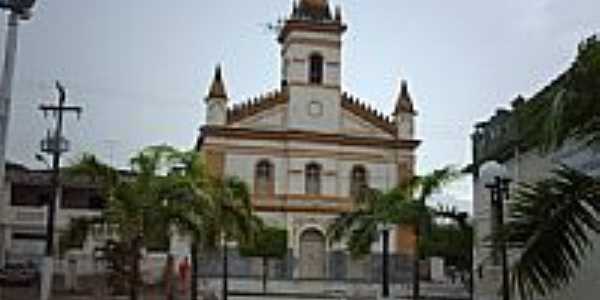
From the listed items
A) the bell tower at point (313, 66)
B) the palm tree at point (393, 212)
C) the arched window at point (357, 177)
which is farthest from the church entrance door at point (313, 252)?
the palm tree at point (393, 212)

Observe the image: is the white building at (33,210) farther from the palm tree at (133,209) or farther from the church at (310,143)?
the palm tree at (133,209)

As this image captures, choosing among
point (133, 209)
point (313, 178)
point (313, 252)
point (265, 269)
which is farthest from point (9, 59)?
point (313, 178)

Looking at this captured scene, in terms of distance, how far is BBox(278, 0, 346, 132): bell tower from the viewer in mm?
48938

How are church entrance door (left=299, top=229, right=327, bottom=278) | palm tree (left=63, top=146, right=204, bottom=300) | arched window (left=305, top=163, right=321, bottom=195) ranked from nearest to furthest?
1. palm tree (left=63, top=146, right=204, bottom=300)
2. church entrance door (left=299, top=229, right=327, bottom=278)
3. arched window (left=305, top=163, right=321, bottom=195)

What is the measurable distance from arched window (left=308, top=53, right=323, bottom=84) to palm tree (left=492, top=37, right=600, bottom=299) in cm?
4125

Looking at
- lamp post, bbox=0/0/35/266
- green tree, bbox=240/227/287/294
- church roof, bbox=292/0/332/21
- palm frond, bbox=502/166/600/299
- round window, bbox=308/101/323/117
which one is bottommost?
green tree, bbox=240/227/287/294

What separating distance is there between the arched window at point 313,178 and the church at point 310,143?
0.18ft

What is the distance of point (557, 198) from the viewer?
329 inches

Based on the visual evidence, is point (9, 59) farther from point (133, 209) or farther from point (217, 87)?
point (217, 87)

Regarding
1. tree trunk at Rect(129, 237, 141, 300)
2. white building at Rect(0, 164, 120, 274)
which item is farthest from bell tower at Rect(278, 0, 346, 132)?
tree trunk at Rect(129, 237, 141, 300)

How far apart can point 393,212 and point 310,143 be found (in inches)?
870

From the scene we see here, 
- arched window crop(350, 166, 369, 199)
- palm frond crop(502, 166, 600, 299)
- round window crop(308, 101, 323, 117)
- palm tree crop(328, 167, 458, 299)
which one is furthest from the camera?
arched window crop(350, 166, 369, 199)

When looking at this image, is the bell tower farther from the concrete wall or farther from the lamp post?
the lamp post

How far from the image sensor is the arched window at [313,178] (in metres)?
48.4
